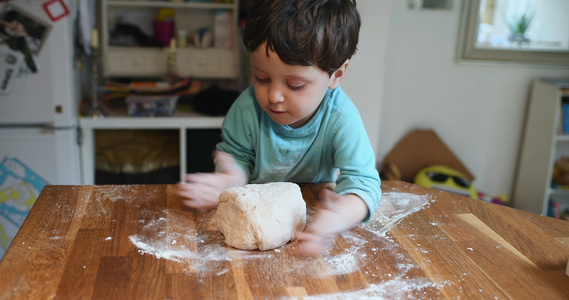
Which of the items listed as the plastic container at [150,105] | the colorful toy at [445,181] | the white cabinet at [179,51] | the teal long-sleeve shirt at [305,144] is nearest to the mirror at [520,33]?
the colorful toy at [445,181]

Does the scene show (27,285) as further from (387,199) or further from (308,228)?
(387,199)

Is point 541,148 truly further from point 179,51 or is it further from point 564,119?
point 179,51

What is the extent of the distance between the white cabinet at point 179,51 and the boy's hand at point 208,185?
5.31 feet

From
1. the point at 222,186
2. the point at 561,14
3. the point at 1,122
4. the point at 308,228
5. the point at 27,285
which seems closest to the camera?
the point at 27,285

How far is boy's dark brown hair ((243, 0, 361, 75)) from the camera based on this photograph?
98cm

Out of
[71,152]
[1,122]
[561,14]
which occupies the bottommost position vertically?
[71,152]

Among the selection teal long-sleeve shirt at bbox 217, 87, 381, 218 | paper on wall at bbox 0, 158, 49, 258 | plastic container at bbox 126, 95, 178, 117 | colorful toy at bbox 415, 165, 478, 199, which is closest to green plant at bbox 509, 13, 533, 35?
colorful toy at bbox 415, 165, 478, 199

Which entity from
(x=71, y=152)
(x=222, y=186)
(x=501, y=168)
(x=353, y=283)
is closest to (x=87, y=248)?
(x=222, y=186)

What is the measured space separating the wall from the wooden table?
1757mm

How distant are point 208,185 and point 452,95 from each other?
2193 millimetres

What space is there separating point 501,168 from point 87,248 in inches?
109

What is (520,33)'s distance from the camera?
9.66 ft

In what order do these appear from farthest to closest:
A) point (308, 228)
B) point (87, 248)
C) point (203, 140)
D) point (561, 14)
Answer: point (561, 14), point (203, 140), point (308, 228), point (87, 248)

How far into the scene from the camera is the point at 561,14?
301cm
